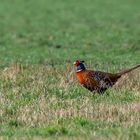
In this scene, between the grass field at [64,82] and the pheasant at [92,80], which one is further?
the pheasant at [92,80]

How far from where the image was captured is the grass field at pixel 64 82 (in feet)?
31.2

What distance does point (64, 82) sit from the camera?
13.2 m

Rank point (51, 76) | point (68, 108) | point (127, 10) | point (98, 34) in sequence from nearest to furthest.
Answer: point (68, 108) < point (51, 76) < point (98, 34) < point (127, 10)

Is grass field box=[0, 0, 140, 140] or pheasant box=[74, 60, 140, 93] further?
pheasant box=[74, 60, 140, 93]

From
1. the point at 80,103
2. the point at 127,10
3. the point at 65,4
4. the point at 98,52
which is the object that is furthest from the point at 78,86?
the point at 65,4

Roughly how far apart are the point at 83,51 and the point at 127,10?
1675 cm

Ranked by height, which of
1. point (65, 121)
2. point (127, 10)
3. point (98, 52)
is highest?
point (127, 10)

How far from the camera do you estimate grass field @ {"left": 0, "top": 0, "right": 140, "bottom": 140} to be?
9508 mm

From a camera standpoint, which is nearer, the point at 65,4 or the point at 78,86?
the point at 78,86

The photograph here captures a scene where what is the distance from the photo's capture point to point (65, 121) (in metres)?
9.89

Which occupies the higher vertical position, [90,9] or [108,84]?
[90,9]

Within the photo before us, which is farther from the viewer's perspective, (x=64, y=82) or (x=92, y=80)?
(x=64, y=82)

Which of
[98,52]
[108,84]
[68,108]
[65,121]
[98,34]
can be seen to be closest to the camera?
[65,121]

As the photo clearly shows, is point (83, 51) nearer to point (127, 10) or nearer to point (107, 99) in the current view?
point (107, 99)
